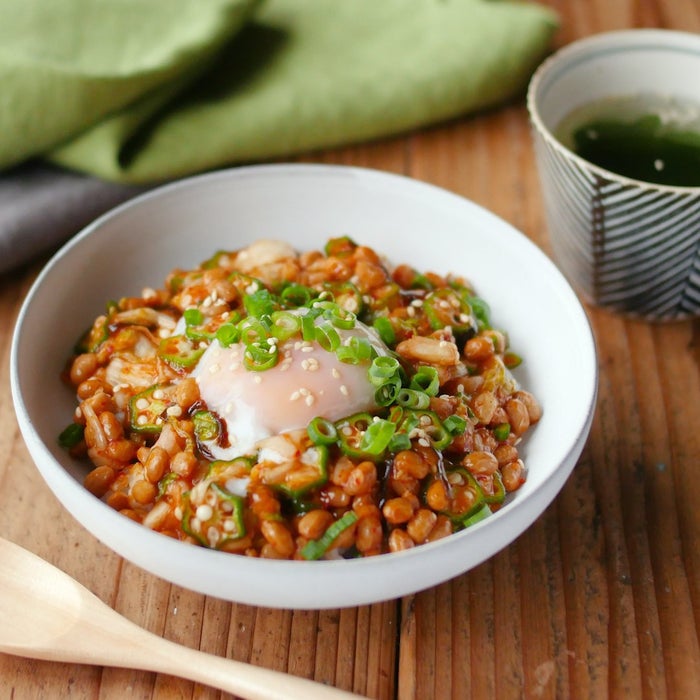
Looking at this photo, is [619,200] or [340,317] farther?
[619,200]

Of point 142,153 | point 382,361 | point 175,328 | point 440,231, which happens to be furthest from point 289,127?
point 382,361

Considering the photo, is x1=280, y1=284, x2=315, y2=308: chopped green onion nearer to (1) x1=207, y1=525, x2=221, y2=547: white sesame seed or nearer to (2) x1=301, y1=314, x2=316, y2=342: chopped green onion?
(2) x1=301, y1=314, x2=316, y2=342: chopped green onion

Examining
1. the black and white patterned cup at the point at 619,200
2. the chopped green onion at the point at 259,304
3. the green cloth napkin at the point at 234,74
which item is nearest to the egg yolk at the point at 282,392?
the chopped green onion at the point at 259,304

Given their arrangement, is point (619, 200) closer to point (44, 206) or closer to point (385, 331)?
point (385, 331)

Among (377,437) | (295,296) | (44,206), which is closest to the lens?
(377,437)

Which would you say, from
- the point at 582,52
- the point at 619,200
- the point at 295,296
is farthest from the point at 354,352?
the point at 582,52
